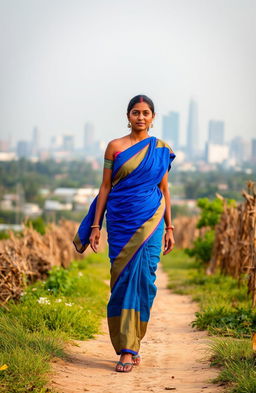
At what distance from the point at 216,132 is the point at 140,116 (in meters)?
123

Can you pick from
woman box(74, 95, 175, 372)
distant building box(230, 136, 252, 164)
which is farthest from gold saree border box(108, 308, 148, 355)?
distant building box(230, 136, 252, 164)

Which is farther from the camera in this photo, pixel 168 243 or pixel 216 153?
pixel 216 153

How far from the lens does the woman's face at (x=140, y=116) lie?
5941mm

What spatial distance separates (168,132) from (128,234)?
451ft

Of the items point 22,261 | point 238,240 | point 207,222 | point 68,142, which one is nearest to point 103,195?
point 22,261

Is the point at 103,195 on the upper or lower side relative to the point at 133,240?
upper

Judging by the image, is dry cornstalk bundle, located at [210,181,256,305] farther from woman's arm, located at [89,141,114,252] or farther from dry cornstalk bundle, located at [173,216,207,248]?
dry cornstalk bundle, located at [173,216,207,248]

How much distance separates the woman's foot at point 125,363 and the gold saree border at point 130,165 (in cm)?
136

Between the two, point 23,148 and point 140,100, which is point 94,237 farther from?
point 23,148

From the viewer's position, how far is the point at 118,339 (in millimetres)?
5758

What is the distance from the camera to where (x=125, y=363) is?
5.60 metres

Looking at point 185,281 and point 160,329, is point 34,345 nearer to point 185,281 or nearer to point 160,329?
point 160,329

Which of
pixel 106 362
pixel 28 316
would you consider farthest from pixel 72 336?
pixel 106 362

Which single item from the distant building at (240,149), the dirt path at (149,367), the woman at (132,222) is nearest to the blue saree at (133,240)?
the woman at (132,222)
